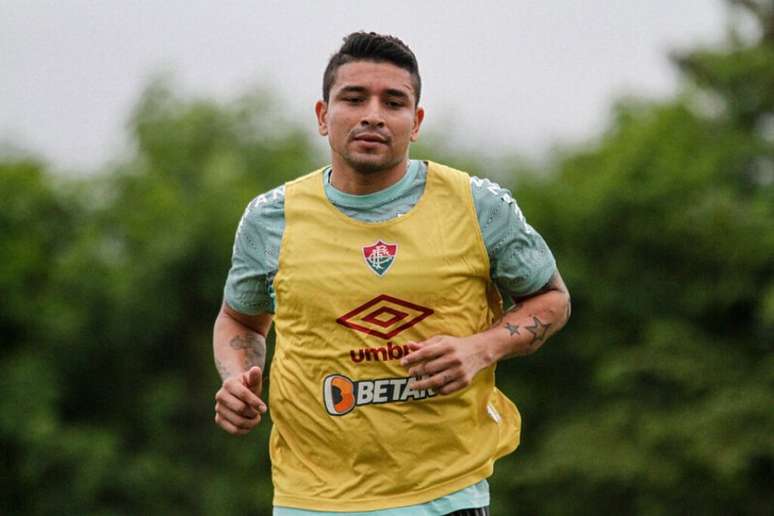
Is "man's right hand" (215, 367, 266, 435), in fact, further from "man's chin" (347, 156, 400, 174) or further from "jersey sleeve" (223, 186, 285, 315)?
"man's chin" (347, 156, 400, 174)

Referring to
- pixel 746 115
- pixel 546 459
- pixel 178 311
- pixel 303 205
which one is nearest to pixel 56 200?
pixel 178 311

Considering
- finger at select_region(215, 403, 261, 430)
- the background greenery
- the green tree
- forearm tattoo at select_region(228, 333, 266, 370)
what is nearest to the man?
finger at select_region(215, 403, 261, 430)

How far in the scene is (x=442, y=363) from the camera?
4.64 metres

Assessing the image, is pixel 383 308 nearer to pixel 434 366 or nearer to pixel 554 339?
pixel 434 366

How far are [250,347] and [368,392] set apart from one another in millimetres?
702

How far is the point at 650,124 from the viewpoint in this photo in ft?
82.6

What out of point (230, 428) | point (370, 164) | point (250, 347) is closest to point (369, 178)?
point (370, 164)

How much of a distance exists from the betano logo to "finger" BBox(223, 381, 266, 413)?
0.24 m

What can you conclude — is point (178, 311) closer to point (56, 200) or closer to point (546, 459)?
point (56, 200)

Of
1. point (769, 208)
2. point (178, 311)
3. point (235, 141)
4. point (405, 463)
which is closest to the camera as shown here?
point (405, 463)

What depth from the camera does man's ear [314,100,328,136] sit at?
514 centimetres

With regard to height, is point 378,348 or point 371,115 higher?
point 371,115

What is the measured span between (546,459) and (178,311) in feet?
20.6

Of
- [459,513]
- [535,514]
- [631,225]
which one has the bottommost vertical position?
[535,514]
